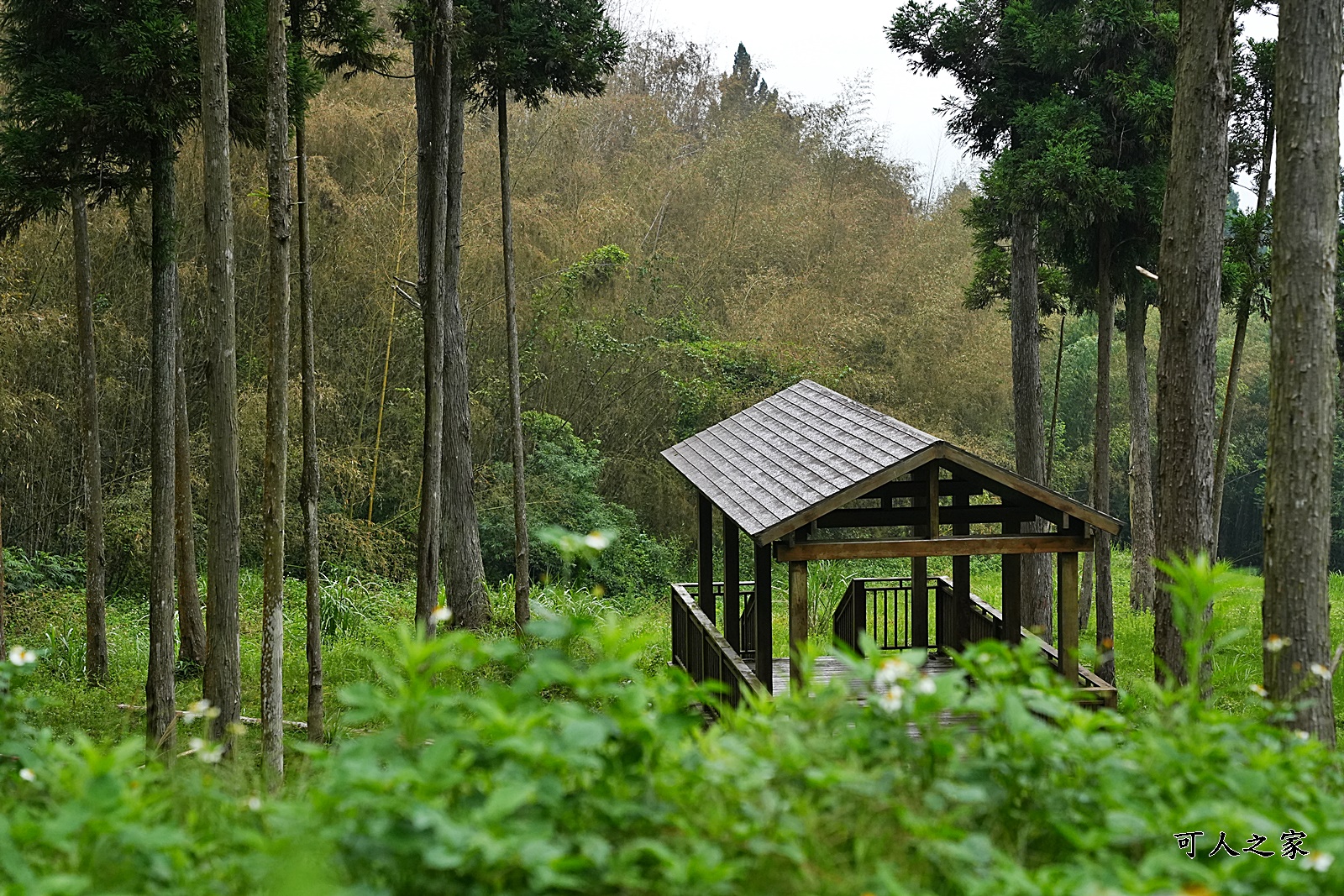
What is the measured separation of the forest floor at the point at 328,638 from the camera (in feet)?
27.4

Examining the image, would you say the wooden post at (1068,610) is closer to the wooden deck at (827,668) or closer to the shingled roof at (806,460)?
the shingled roof at (806,460)

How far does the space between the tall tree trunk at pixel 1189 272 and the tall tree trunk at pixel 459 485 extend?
615 cm

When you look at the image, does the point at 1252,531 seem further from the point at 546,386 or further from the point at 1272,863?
the point at 1272,863

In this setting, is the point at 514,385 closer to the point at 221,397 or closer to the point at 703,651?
the point at 703,651

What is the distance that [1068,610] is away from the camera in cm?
627

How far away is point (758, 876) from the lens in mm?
1904

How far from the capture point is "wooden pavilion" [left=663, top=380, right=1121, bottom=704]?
6195mm

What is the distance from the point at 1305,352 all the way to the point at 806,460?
10.2ft

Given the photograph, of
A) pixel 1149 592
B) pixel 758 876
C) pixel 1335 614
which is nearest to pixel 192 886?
pixel 758 876

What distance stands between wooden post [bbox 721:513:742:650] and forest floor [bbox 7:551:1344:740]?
100cm

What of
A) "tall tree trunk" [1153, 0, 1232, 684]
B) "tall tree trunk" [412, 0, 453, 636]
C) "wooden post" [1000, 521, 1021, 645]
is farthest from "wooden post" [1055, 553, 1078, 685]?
"tall tree trunk" [412, 0, 453, 636]

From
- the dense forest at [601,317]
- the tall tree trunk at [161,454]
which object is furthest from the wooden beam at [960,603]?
the dense forest at [601,317]

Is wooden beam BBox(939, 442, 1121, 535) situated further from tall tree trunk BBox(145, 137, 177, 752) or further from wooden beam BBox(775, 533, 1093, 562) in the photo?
tall tree trunk BBox(145, 137, 177, 752)

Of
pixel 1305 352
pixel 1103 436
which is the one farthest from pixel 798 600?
pixel 1103 436
